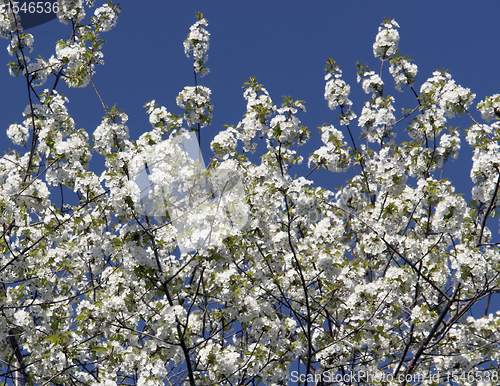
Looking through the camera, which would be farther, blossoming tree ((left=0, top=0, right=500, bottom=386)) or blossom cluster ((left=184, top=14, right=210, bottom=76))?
blossom cluster ((left=184, top=14, right=210, bottom=76))

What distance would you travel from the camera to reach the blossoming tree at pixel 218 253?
4535 millimetres

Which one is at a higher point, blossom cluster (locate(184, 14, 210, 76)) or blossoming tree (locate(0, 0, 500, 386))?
blossom cluster (locate(184, 14, 210, 76))

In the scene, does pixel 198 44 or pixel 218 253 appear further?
pixel 198 44

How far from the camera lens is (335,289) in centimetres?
516

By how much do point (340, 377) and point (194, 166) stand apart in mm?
3489

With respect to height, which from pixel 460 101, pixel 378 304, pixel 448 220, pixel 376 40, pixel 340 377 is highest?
pixel 376 40

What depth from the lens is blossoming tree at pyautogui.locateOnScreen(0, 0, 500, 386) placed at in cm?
454

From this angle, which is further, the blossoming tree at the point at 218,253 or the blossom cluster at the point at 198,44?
the blossom cluster at the point at 198,44

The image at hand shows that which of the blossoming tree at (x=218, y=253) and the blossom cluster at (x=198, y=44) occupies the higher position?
the blossom cluster at (x=198, y=44)

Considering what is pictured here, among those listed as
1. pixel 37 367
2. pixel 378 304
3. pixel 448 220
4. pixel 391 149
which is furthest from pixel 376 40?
pixel 37 367

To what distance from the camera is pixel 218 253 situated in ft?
14.3

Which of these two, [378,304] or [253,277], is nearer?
[253,277]

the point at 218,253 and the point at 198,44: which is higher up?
the point at 198,44

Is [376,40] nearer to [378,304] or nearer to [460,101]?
[460,101]
